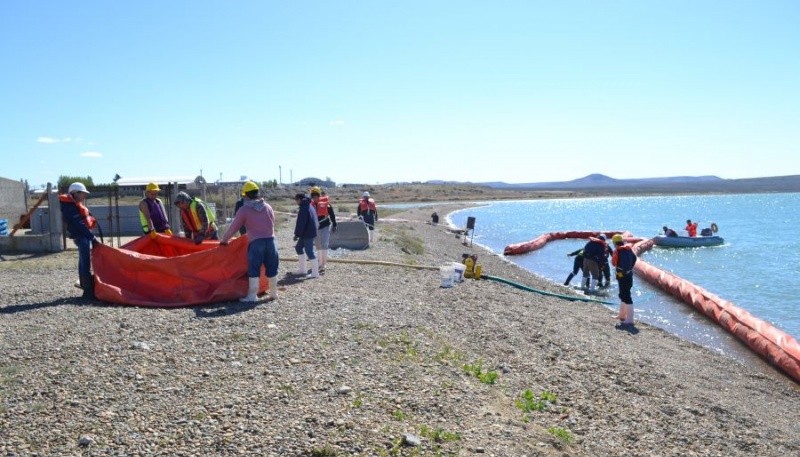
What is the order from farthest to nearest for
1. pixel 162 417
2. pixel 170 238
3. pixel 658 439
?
pixel 170 238 → pixel 658 439 → pixel 162 417

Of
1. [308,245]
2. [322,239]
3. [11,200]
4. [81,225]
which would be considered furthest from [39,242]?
[11,200]

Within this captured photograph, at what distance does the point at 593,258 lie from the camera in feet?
64.2

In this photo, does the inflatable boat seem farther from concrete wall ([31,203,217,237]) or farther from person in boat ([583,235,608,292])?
concrete wall ([31,203,217,237])

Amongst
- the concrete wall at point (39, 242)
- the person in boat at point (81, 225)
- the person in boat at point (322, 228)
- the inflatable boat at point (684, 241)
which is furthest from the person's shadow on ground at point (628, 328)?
the inflatable boat at point (684, 241)

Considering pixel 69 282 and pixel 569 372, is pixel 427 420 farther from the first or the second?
pixel 69 282

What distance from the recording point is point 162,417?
5.85m

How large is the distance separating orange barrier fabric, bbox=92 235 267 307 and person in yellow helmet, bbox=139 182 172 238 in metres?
1.17

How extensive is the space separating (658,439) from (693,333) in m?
8.96

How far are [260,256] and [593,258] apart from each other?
40.3 feet

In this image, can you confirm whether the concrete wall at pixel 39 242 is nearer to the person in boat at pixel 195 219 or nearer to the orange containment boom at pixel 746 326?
the person in boat at pixel 195 219

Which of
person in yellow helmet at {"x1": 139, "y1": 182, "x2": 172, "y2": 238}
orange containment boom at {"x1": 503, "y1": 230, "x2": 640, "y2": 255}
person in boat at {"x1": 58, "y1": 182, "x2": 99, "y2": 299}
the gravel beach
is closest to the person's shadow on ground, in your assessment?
the gravel beach

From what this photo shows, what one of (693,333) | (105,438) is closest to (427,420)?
(105,438)

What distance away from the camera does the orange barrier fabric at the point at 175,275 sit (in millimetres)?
10312

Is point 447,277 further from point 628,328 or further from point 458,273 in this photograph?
point 628,328
